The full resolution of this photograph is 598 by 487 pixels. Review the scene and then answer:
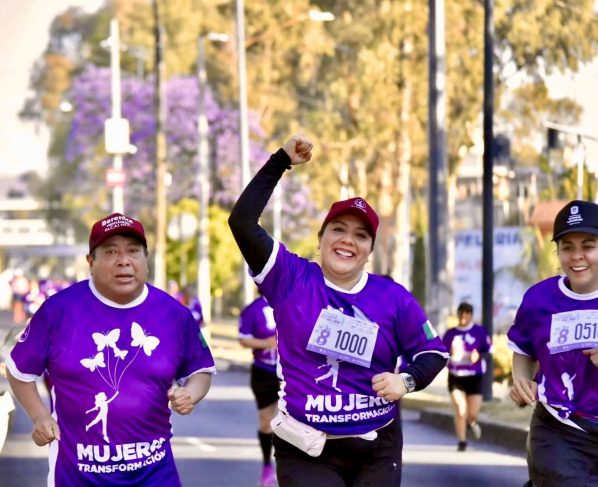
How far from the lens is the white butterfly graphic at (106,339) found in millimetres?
6855

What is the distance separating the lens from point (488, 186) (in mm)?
22266

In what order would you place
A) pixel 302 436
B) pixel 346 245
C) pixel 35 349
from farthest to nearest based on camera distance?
pixel 346 245 → pixel 302 436 → pixel 35 349

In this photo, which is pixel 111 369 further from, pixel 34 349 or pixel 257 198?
pixel 257 198

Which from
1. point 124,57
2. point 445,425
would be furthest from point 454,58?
point 124,57

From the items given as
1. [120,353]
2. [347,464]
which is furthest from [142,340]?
[347,464]

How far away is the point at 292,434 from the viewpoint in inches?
284

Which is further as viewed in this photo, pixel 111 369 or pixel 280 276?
pixel 280 276

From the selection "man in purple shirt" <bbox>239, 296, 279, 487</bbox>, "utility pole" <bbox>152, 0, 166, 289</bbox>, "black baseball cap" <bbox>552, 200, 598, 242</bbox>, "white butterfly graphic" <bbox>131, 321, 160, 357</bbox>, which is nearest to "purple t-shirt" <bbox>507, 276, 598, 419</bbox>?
"black baseball cap" <bbox>552, 200, 598, 242</bbox>

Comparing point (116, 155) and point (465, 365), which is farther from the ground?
point (116, 155)

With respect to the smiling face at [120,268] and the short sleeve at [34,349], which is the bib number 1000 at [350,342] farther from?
the short sleeve at [34,349]

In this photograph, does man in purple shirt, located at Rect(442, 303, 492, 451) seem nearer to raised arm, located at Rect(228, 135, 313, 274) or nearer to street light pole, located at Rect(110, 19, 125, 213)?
raised arm, located at Rect(228, 135, 313, 274)

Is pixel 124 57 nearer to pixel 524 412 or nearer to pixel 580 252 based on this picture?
pixel 524 412

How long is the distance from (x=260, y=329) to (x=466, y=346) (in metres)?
4.09

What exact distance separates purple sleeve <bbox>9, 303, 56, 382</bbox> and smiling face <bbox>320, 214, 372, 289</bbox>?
4.04 ft
